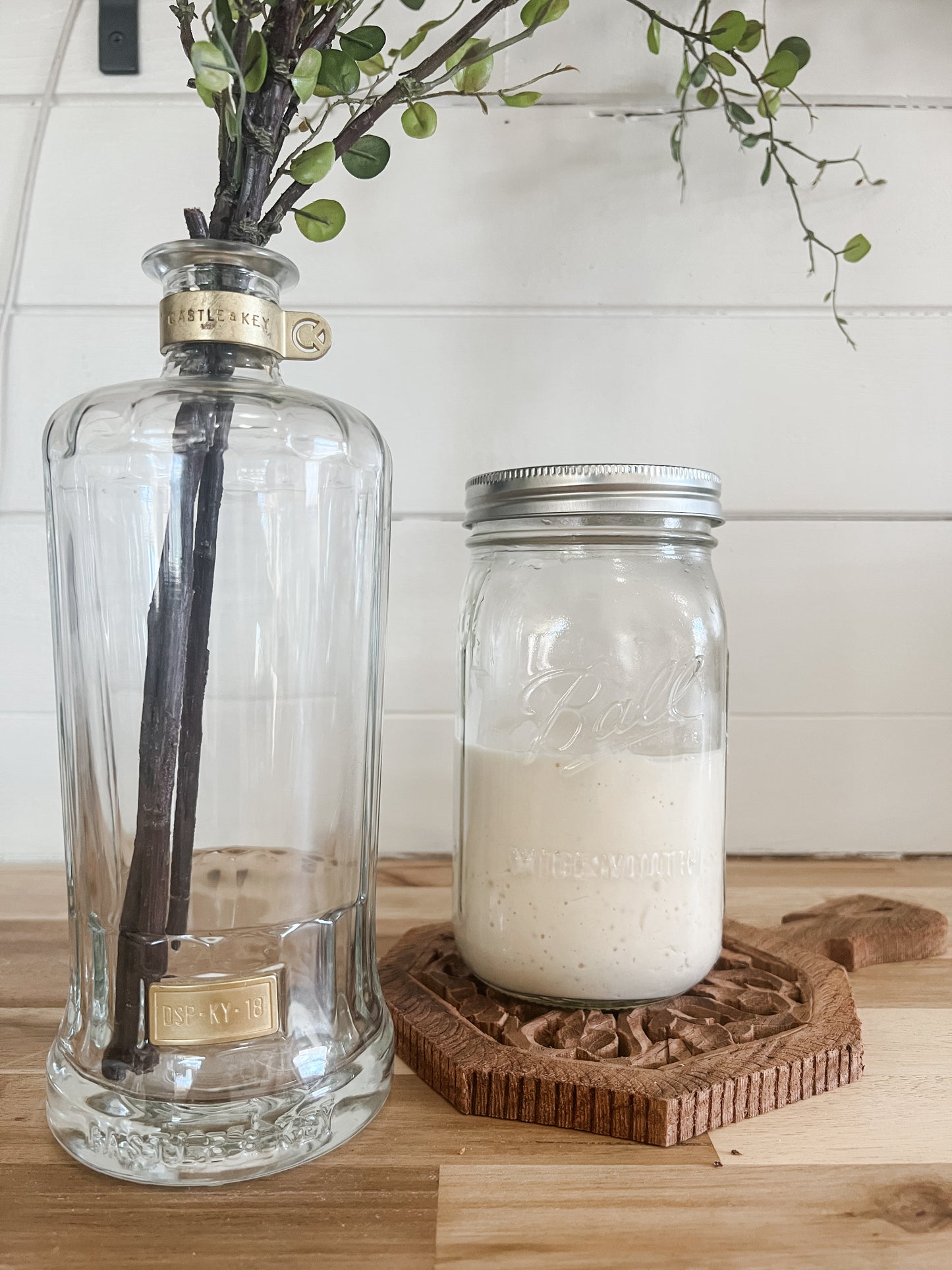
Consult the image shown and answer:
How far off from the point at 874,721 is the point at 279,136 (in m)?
0.74

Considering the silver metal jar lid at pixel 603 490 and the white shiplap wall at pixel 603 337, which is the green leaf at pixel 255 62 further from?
the white shiplap wall at pixel 603 337

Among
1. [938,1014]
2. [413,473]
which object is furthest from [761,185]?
[938,1014]

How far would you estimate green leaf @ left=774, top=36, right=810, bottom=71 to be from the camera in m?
0.78

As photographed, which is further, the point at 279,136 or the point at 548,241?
the point at 548,241

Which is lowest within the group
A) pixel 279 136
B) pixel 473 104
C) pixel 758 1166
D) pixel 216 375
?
pixel 758 1166

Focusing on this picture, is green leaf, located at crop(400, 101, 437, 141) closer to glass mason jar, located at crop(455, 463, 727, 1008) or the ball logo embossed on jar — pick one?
glass mason jar, located at crop(455, 463, 727, 1008)

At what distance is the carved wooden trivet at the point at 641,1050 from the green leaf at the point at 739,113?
68cm

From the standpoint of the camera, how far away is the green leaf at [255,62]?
40 cm

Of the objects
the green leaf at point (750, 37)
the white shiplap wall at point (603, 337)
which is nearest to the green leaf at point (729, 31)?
the green leaf at point (750, 37)

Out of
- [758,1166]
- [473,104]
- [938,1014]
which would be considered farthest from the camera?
[473,104]

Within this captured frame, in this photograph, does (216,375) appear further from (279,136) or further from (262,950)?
(262,950)

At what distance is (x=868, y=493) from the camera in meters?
0.91

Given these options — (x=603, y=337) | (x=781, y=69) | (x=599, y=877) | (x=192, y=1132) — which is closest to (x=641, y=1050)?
(x=599, y=877)

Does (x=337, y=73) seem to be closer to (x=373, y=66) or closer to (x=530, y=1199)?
(x=373, y=66)
